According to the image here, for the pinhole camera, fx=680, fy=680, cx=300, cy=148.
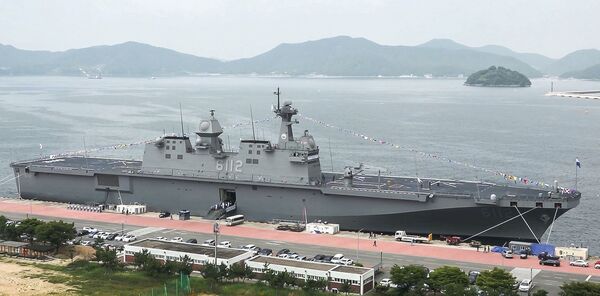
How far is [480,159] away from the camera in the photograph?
7294cm

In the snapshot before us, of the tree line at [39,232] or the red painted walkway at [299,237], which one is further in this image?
the tree line at [39,232]

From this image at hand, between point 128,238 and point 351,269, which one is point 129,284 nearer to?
point 128,238

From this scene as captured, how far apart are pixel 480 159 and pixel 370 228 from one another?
120 ft

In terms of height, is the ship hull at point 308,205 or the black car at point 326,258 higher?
the ship hull at point 308,205

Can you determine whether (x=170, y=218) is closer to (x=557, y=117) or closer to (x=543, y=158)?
(x=543, y=158)

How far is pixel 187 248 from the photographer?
111ft

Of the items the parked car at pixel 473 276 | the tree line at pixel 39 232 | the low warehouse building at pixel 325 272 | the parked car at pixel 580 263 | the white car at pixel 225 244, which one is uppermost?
the tree line at pixel 39 232

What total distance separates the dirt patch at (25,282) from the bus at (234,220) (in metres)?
12.3

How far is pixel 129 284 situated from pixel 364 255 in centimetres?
1180

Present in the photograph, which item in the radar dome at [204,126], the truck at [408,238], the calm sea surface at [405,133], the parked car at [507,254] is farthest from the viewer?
the calm sea surface at [405,133]

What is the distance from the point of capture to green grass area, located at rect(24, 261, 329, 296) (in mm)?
28578

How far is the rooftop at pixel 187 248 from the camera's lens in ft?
107

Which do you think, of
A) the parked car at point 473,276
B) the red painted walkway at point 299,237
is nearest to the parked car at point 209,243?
the red painted walkway at point 299,237

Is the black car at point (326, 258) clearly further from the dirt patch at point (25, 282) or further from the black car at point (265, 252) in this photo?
the dirt patch at point (25, 282)
